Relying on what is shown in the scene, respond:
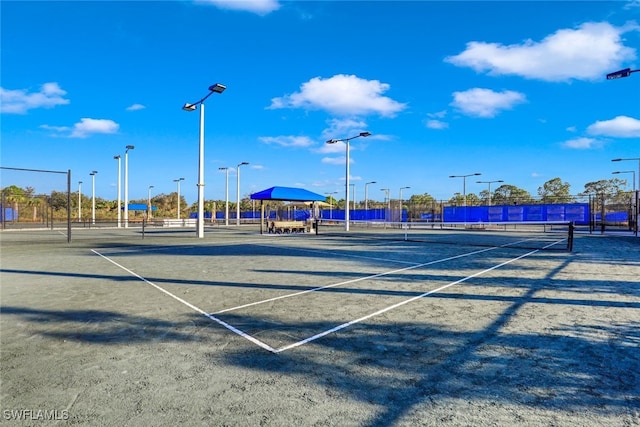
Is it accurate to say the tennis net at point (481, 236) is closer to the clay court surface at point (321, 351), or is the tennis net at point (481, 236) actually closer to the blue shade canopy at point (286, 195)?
the blue shade canopy at point (286, 195)

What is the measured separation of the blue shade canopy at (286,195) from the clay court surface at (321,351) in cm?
1771

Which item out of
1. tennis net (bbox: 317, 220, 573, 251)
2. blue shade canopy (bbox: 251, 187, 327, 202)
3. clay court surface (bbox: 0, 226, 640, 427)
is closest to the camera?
clay court surface (bbox: 0, 226, 640, 427)

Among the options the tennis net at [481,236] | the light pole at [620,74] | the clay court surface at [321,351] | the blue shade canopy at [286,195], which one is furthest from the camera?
the blue shade canopy at [286,195]

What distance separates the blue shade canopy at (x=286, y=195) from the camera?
25.7 metres

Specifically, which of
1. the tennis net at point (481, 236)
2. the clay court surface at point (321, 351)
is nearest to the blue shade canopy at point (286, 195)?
the tennis net at point (481, 236)

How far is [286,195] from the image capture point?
2658 cm

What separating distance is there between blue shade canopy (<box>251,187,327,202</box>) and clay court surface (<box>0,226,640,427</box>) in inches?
697

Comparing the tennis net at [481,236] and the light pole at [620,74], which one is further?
the tennis net at [481,236]

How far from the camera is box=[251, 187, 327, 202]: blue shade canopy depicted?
2573cm

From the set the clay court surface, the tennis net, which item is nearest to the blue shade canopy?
the tennis net

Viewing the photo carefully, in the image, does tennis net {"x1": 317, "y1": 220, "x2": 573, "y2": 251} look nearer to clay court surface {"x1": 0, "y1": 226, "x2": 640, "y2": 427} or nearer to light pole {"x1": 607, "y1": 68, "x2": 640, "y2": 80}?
light pole {"x1": 607, "y1": 68, "x2": 640, "y2": 80}

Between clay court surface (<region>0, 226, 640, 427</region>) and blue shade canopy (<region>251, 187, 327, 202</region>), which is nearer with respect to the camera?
clay court surface (<region>0, 226, 640, 427</region>)

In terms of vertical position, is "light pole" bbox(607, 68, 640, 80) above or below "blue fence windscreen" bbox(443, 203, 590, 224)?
above

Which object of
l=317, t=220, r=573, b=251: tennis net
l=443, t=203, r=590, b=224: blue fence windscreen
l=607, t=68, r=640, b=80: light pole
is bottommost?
l=317, t=220, r=573, b=251: tennis net
